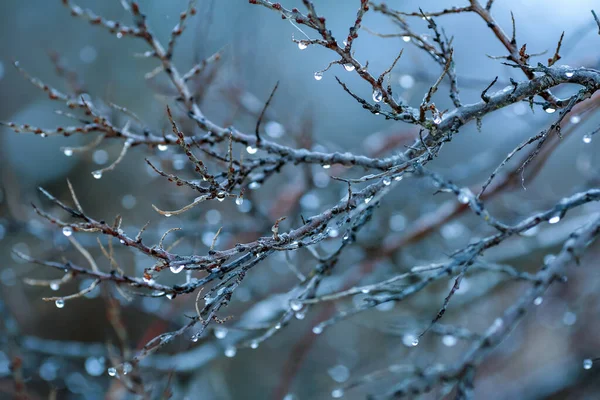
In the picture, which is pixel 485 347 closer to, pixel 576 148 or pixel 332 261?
pixel 332 261

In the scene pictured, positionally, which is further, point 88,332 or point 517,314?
point 88,332

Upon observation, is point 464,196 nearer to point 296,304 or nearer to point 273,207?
point 296,304

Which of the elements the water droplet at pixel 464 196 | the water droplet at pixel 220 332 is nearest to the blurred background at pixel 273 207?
the water droplet at pixel 220 332

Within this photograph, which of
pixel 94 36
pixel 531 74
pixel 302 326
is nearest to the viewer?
pixel 531 74

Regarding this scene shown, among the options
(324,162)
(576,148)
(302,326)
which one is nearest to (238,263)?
(324,162)

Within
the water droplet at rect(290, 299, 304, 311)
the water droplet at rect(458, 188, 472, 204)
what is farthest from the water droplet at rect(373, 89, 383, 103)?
the water droplet at rect(290, 299, 304, 311)

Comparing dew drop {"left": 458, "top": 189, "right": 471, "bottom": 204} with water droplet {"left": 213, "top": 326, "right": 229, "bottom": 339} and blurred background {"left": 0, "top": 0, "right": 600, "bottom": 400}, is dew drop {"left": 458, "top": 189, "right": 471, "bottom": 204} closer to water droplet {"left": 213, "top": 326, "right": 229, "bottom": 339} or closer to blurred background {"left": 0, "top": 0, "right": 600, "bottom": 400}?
blurred background {"left": 0, "top": 0, "right": 600, "bottom": 400}

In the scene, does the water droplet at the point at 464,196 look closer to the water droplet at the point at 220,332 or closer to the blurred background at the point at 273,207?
the blurred background at the point at 273,207

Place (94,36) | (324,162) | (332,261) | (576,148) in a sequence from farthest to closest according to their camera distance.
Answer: (576,148) → (94,36) → (332,261) → (324,162)

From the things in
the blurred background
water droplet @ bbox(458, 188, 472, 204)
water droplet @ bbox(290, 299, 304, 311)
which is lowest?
water droplet @ bbox(290, 299, 304, 311)
